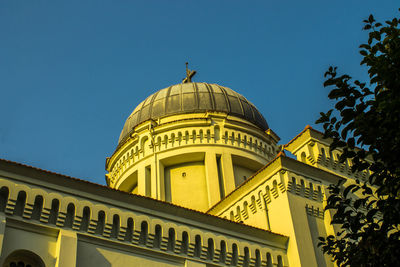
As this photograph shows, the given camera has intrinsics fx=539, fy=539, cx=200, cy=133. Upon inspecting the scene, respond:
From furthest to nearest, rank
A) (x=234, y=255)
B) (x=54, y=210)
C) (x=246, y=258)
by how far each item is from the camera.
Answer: (x=246, y=258)
(x=234, y=255)
(x=54, y=210)

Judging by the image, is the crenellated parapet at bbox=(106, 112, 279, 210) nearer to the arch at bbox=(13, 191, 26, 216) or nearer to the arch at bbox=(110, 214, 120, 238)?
the arch at bbox=(110, 214, 120, 238)

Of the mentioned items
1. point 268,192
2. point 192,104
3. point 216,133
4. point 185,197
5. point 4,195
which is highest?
point 192,104

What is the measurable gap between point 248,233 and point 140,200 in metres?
4.02

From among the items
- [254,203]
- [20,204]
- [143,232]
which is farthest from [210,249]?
[20,204]

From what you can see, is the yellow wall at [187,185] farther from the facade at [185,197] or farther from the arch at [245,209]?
the arch at [245,209]

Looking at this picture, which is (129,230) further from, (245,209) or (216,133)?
(216,133)

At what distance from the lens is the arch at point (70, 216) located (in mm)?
15031

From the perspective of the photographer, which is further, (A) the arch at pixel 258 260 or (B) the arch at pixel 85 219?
(A) the arch at pixel 258 260

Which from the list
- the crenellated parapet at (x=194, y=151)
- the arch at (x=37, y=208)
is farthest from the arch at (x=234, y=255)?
the crenellated parapet at (x=194, y=151)

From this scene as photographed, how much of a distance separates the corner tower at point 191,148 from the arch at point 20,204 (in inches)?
428

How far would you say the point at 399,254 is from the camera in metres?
8.86

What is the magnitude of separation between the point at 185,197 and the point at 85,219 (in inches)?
404

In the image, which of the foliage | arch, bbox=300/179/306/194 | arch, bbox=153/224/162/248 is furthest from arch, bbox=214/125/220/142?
the foliage

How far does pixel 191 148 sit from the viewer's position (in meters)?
26.1
